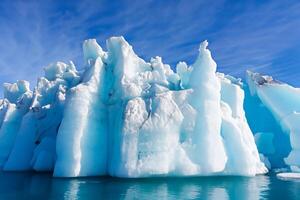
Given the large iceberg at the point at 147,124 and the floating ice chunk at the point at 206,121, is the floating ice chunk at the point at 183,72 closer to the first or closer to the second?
the large iceberg at the point at 147,124

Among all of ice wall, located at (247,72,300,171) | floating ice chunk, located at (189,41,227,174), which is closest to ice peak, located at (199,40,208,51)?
floating ice chunk, located at (189,41,227,174)

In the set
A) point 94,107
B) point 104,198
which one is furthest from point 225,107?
point 104,198

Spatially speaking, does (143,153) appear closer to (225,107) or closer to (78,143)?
(78,143)

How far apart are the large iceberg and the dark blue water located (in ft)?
3.52

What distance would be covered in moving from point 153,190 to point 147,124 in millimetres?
4731

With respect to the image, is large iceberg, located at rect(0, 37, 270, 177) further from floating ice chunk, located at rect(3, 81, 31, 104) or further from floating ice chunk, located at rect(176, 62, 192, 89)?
floating ice chunk, located at rect(3, 81, 31, 104)

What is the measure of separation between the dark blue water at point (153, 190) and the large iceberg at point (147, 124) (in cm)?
107

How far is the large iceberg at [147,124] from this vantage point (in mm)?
18562

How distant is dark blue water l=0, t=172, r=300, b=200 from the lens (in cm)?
1328

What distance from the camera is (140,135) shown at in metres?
18.6

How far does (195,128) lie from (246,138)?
4248 mm

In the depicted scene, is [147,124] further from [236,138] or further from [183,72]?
[183,72]

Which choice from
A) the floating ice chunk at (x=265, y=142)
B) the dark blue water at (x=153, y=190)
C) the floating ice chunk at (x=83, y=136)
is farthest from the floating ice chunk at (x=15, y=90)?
the floating ice chunk at (x=265, y=142)

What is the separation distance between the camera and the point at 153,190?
1468 centimetres
